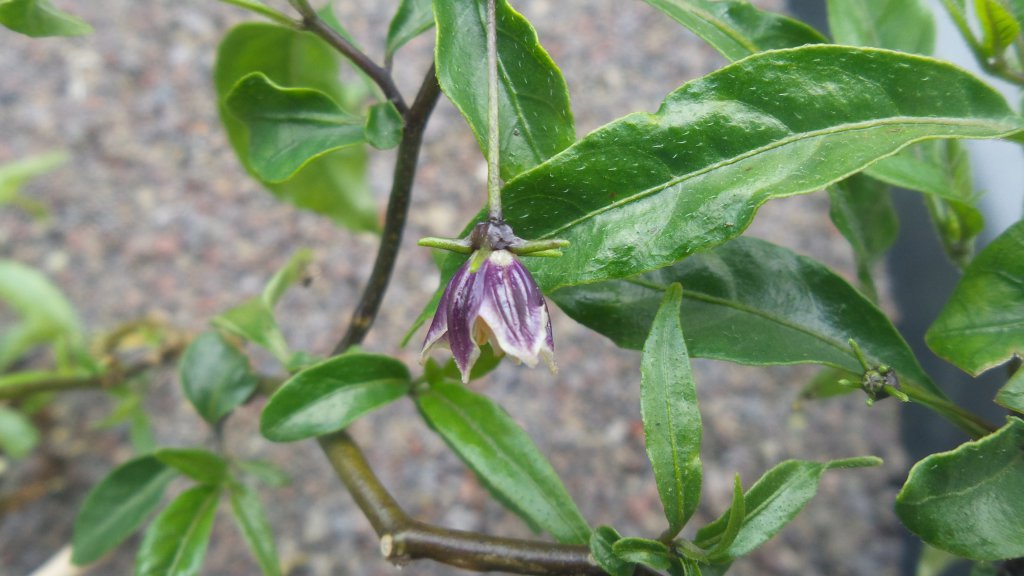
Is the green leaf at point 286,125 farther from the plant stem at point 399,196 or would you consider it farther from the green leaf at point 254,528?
the green leaf at point 254,528

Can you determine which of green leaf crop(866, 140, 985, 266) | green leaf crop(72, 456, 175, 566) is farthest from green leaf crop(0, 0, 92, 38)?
green leaf crop(866, 140, 985, 266)

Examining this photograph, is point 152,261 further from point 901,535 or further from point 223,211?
point 901,535

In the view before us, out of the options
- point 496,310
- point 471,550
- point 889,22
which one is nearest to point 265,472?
point 471,550

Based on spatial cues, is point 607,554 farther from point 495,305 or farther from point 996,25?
point 996,25

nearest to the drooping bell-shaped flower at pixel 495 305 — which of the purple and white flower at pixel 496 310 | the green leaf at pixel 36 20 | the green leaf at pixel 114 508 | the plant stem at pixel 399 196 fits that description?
the purple and white flower at pixel 496 310

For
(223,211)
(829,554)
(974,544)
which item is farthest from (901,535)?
(223,211)

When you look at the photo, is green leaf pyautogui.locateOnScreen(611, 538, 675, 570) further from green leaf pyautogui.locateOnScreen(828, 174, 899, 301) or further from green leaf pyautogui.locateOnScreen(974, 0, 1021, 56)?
green leaf pyautogui.locateOnScreen(974, 0, 1021, 56)
